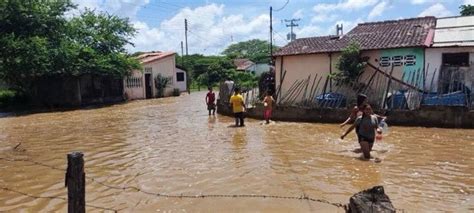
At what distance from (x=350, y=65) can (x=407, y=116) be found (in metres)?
3.84

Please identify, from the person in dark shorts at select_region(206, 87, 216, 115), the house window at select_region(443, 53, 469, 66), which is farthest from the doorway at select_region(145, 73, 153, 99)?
the house window at select_region(443, 53, 469, 66)

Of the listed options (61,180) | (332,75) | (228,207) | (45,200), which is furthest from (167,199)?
(332,75)

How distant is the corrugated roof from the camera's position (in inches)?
700

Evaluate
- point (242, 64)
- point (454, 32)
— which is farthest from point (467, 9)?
point (242, 64)

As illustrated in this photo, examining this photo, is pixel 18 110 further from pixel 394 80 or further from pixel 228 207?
pixel 228 207

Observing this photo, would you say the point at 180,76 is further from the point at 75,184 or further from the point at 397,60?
the point at 75,184

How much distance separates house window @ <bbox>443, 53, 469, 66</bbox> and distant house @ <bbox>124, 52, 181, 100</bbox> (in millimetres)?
22623

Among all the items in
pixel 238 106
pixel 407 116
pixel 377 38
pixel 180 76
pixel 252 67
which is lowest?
pixel 407 116

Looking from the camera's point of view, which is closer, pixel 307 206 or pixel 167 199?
pixel 307 206

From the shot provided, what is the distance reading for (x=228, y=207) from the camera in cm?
696

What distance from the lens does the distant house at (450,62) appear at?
17172 mm

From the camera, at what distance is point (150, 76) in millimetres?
36719

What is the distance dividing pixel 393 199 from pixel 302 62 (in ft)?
47.8

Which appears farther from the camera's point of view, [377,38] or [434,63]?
[377,38]
